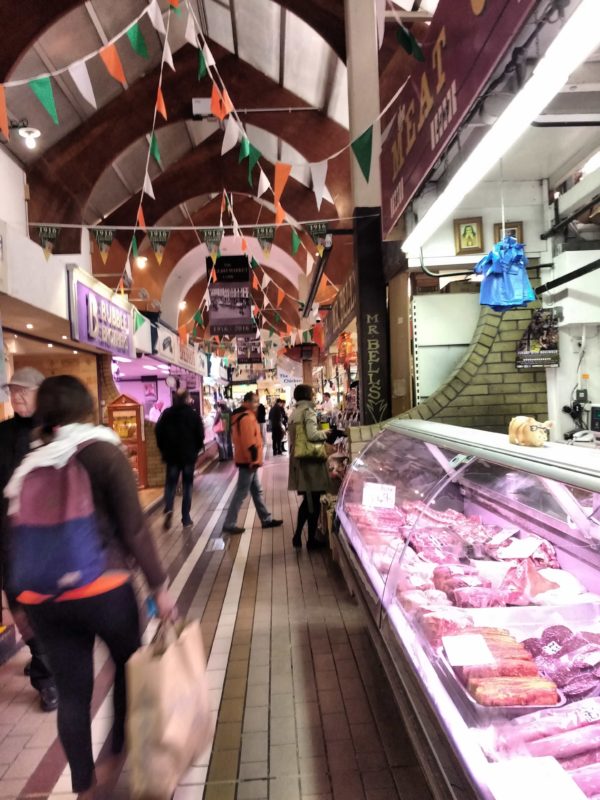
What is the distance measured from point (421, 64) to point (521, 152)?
1.45 meters

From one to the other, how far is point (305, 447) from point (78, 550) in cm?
391

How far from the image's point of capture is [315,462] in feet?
18.6

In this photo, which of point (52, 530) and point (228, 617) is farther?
point (228, 617)

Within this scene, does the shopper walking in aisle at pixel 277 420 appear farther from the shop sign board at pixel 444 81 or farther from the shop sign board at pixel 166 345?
the shop sign board at pixel 444 81

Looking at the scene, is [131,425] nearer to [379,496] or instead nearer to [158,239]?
[158,239]

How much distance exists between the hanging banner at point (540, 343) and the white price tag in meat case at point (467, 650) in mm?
3322

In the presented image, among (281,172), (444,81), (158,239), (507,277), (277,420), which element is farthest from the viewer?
(277,420)

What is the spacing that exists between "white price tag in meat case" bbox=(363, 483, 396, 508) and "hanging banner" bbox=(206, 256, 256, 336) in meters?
9.16

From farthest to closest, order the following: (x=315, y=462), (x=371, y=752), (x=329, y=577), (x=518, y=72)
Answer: (x=315, y=462), (x=329, y=577), (x=371, y=752), (x=518, y=72)

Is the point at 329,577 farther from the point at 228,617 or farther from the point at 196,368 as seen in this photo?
the point at 196,368

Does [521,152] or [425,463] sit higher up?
[521,152]

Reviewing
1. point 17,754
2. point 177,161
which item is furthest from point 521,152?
point 177,161

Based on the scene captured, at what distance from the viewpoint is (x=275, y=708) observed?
300cm

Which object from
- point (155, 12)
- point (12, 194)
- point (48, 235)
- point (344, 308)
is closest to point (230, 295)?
point (344, 308)
